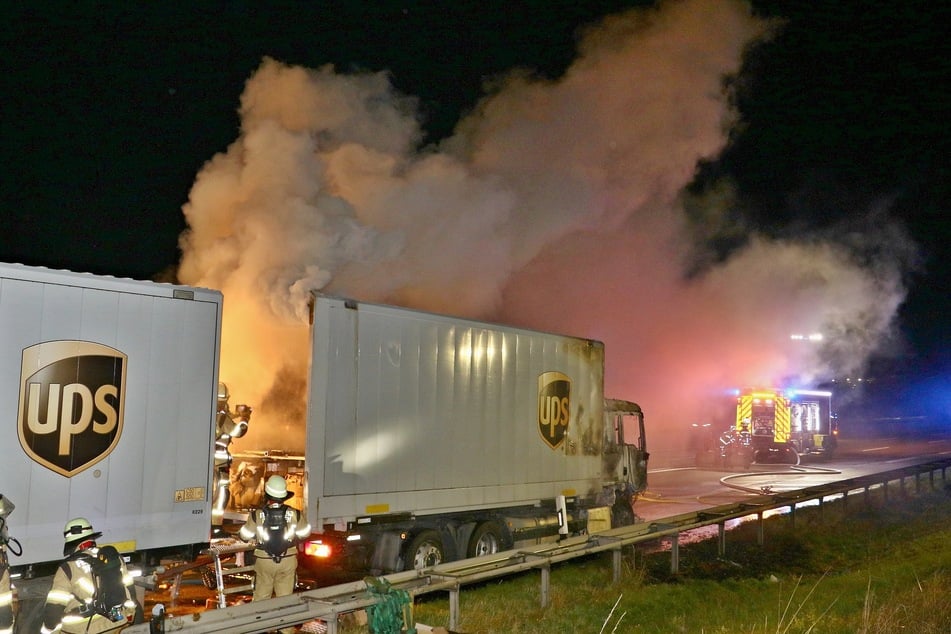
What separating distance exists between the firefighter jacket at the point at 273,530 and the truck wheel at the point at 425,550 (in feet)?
7.85

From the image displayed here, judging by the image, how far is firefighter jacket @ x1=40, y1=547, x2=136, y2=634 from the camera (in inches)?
206

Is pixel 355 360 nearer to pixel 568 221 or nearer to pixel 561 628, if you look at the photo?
pixel 561 628

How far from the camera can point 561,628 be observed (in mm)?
7801

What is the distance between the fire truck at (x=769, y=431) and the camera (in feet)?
95.1

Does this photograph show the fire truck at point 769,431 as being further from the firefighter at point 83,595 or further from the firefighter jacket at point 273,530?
the firefighter at point 83,595

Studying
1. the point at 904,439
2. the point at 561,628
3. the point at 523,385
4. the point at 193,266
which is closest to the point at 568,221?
the point at 193,266

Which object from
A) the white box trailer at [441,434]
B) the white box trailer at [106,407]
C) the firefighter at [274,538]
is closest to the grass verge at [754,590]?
the firefighter at [274,538]

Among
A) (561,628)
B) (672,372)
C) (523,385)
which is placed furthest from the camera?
(672,372)

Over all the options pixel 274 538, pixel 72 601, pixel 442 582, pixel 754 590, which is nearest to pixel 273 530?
pixel 274 538

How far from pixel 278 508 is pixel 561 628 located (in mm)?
2941

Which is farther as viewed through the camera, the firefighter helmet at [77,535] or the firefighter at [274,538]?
the firefighter at [274,538]

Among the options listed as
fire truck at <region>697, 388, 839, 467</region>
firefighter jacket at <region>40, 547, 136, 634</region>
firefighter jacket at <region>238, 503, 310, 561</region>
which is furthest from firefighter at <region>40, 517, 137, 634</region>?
fire truck at <region>697, 388, 839, 467</region>

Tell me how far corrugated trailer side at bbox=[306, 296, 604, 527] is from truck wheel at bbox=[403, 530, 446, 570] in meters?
0.31

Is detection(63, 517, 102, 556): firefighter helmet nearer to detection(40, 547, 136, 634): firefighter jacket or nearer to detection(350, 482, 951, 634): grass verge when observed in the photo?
detection(40, 547, 136, 634): firefighter jacket
